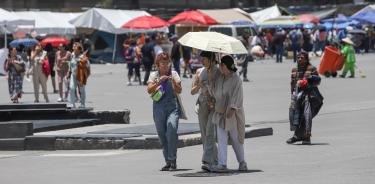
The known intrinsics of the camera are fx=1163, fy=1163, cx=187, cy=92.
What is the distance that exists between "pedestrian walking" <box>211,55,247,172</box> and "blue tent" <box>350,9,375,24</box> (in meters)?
56.2

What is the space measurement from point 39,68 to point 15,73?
69 cm

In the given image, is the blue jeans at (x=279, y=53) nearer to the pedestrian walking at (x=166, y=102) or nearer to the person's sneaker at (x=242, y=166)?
the pedestrian walking at (x=166, y=102)

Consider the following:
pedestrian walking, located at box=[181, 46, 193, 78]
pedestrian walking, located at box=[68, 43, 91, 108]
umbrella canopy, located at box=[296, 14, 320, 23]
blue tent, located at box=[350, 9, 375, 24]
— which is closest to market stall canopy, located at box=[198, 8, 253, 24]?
umbrella canopy, located at box=[296, 14, 320, 23]

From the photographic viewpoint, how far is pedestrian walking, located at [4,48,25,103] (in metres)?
28.2

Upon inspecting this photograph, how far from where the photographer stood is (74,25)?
2164 inches

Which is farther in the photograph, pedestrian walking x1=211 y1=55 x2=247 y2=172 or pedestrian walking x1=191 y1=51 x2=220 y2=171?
pedestrian walking x1=191 y1=51 x2=220 y2=171

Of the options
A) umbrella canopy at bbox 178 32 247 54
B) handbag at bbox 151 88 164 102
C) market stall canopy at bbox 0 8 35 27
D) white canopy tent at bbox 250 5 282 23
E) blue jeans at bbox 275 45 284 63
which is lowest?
blue jeans at bbox 275 45 284 63

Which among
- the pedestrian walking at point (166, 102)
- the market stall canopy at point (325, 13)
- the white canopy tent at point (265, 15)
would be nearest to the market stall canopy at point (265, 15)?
the white canopy tent at point (265, 15)

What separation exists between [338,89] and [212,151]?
1897 cm

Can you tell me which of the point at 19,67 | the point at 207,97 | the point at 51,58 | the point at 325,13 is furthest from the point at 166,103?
the point at 325,13

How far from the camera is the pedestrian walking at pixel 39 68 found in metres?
28.6

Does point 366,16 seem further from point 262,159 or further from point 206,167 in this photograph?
point 206,167

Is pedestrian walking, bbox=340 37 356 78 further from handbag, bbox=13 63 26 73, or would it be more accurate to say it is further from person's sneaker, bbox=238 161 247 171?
person's sneaker, bbox=238 161 247 171

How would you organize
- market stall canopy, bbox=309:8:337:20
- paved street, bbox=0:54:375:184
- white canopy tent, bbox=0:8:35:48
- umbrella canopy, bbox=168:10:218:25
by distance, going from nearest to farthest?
1. paved street, bbox=0:54:375:184
2. white canopy tent, bbox=0:8:35:48
3. umbrella canopy, bbox=168:10:218:25
4. market stall canopy, bbox=309:8:337:20
